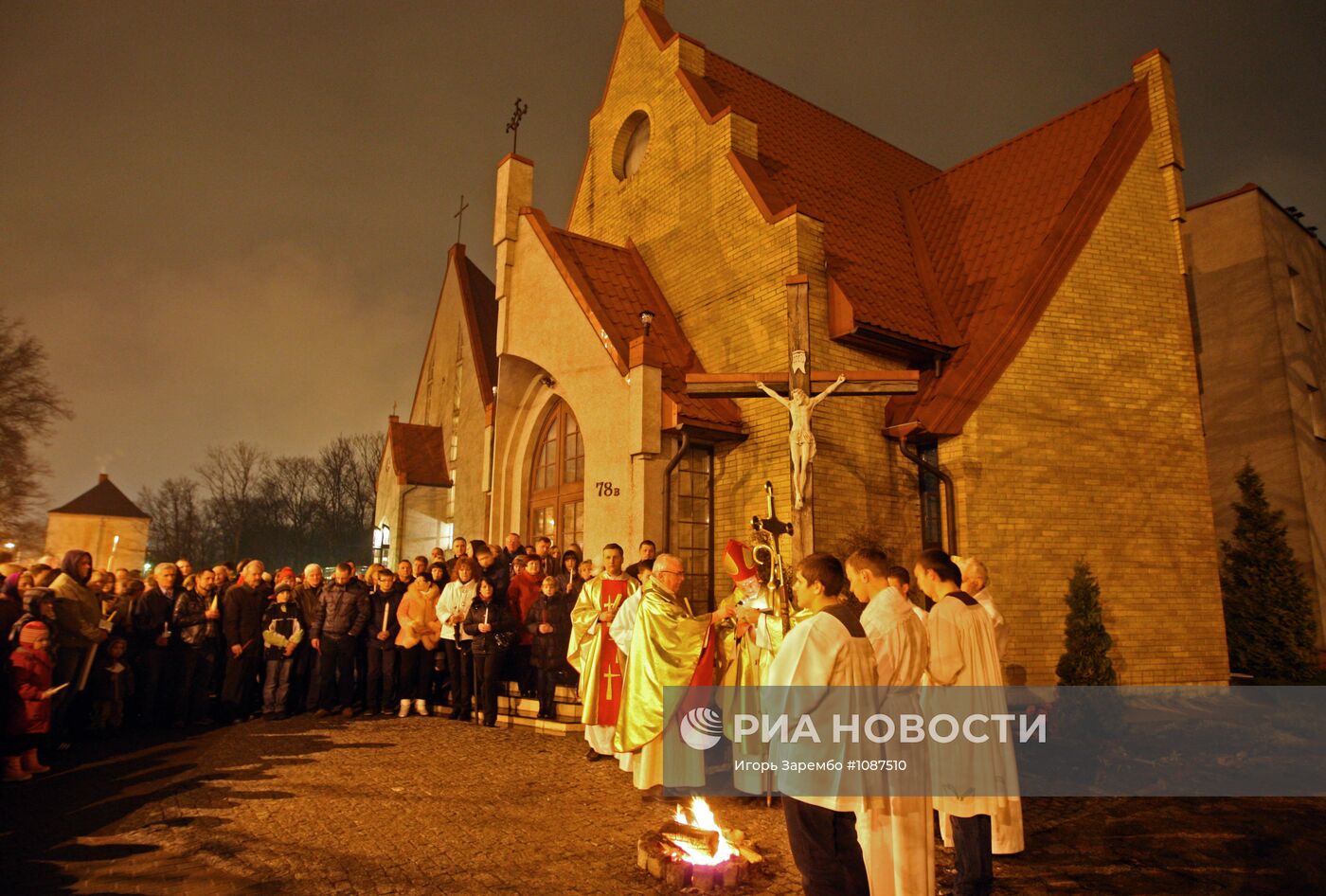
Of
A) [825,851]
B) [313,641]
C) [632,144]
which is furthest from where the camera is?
[632,144]

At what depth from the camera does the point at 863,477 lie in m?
11.6

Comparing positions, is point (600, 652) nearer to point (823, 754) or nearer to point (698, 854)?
point (698, 854)

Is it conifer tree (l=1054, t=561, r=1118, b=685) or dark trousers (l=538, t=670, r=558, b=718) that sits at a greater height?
conifer tree (l=1054, t=561, r=1118, b=685)

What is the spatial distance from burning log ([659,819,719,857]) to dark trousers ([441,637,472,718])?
5.46 meters

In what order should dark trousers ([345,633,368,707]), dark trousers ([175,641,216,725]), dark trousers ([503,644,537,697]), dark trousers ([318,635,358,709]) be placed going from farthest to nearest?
dark trousers ([345,633,368,707]) → dark trousers ([503,644,537,697]) → dark trousers ([318,635,358,709]) → dark trousers ([175,641,216,725])

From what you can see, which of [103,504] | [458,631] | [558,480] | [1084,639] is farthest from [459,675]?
[103,504]

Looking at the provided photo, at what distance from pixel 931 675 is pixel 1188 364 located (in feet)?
35.8

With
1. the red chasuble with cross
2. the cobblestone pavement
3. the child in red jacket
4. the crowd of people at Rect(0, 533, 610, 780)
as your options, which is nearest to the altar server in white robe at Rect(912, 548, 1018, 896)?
the cobblestone pavement

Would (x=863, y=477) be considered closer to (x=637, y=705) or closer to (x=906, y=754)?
(x=637, y=705)

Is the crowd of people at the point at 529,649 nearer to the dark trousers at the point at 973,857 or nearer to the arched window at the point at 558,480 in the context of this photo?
the dark trousers at the point at 973,857

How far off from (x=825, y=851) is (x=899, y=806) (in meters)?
0.60

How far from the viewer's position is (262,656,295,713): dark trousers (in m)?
9.65

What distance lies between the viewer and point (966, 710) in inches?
177

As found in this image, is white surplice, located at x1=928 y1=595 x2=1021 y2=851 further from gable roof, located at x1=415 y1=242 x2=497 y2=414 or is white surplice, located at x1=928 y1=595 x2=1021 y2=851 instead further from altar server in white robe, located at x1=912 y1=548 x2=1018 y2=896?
gable roof, located at x1=415 y1=242 x2=497 y2=414
